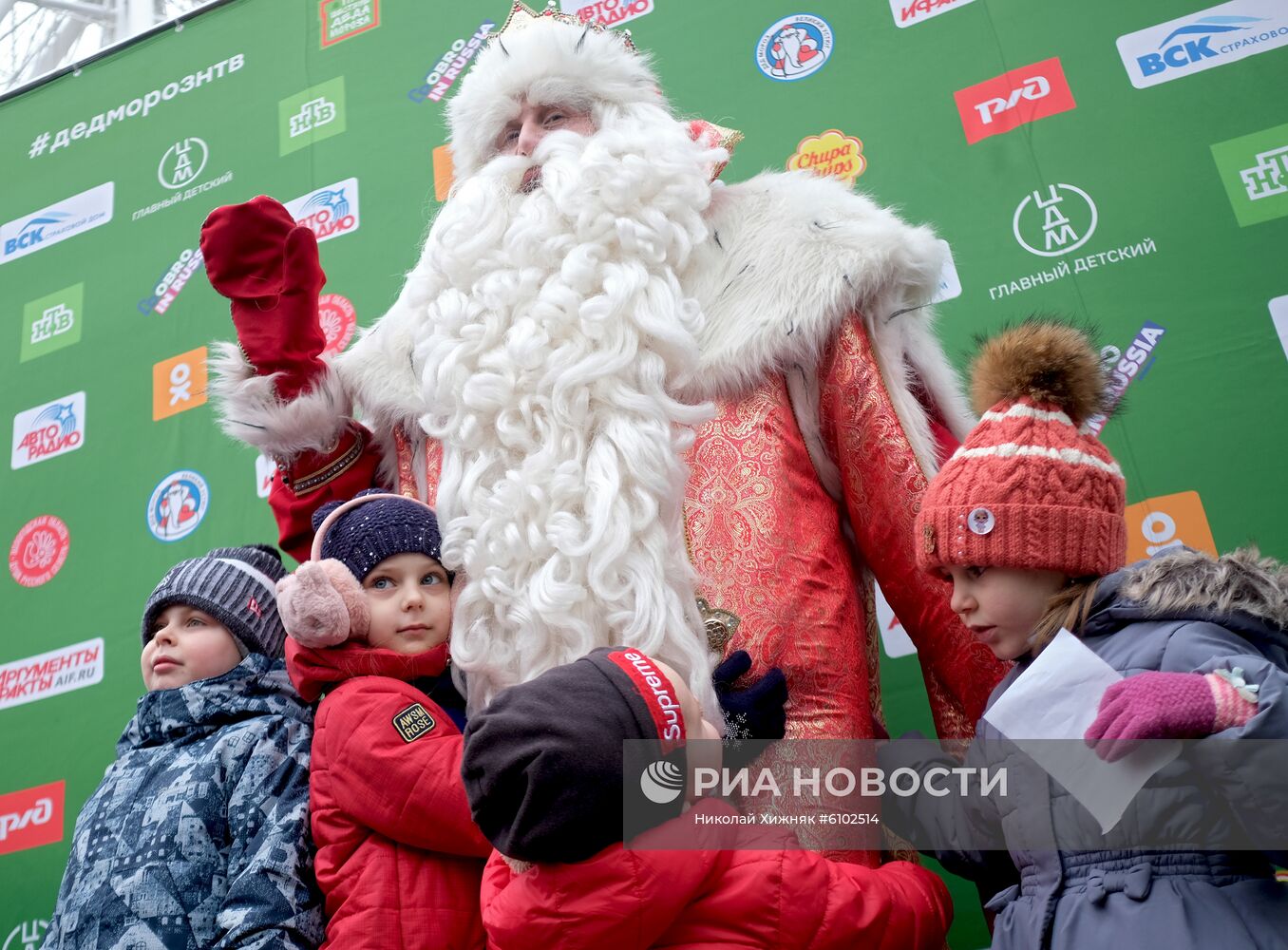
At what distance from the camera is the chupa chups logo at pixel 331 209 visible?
2.96m

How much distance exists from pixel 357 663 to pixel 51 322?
6.96ft

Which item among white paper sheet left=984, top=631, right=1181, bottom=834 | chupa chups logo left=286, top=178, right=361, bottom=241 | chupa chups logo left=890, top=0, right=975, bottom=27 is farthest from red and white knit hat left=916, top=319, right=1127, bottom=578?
chupa chups logo left=286, top=178, right=361, bottom=241

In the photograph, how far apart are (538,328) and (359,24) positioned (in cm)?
182

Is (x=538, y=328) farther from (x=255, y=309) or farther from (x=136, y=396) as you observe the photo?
(x=136, y=396)

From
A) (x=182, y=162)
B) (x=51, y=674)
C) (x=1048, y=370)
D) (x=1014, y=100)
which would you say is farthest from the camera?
(x=182, y=162)

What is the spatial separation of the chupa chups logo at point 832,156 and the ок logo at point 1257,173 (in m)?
0.68

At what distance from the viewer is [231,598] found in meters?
1.96

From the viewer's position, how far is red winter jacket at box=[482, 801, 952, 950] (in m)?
1.20

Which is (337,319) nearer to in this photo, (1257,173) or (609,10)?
(609,10)

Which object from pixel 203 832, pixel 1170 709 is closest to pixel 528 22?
pixel 203 832

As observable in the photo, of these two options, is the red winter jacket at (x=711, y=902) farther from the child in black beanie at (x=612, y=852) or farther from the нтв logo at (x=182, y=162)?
the нтв logo at (x=182, y=162)

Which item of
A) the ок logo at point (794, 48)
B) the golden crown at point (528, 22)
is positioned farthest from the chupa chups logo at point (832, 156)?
the golden crown at point (528, 22)

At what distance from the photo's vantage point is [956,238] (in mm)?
2357

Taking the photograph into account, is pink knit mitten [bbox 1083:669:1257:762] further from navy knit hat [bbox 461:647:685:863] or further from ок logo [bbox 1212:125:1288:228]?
ок logo [bbox 1212:125:1288:228]
